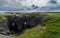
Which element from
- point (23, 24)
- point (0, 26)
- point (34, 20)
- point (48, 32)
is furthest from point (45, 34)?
point (23, 24)

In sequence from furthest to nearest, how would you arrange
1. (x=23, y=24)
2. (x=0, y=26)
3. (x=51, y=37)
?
(x=23, y=24) → (x=0, y=26) → (x=51, y=37)

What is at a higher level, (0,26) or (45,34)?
(45,34)

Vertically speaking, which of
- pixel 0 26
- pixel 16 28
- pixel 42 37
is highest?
pixel 42 37

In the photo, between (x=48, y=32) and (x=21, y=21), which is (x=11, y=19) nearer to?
(x=21, y=21)

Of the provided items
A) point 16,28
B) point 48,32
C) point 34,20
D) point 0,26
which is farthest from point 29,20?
point 48,32

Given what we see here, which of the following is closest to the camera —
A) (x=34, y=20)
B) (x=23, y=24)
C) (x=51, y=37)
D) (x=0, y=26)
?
(x=51, y=37)

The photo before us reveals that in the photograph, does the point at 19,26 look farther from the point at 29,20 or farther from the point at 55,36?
the point at 55,36

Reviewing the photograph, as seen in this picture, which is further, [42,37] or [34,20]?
[34,20]

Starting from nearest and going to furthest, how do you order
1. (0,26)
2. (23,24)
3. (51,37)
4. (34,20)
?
(51,37) < (0,26) < (34,20) < (23,24)

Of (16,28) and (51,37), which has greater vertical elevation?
(51,37)
